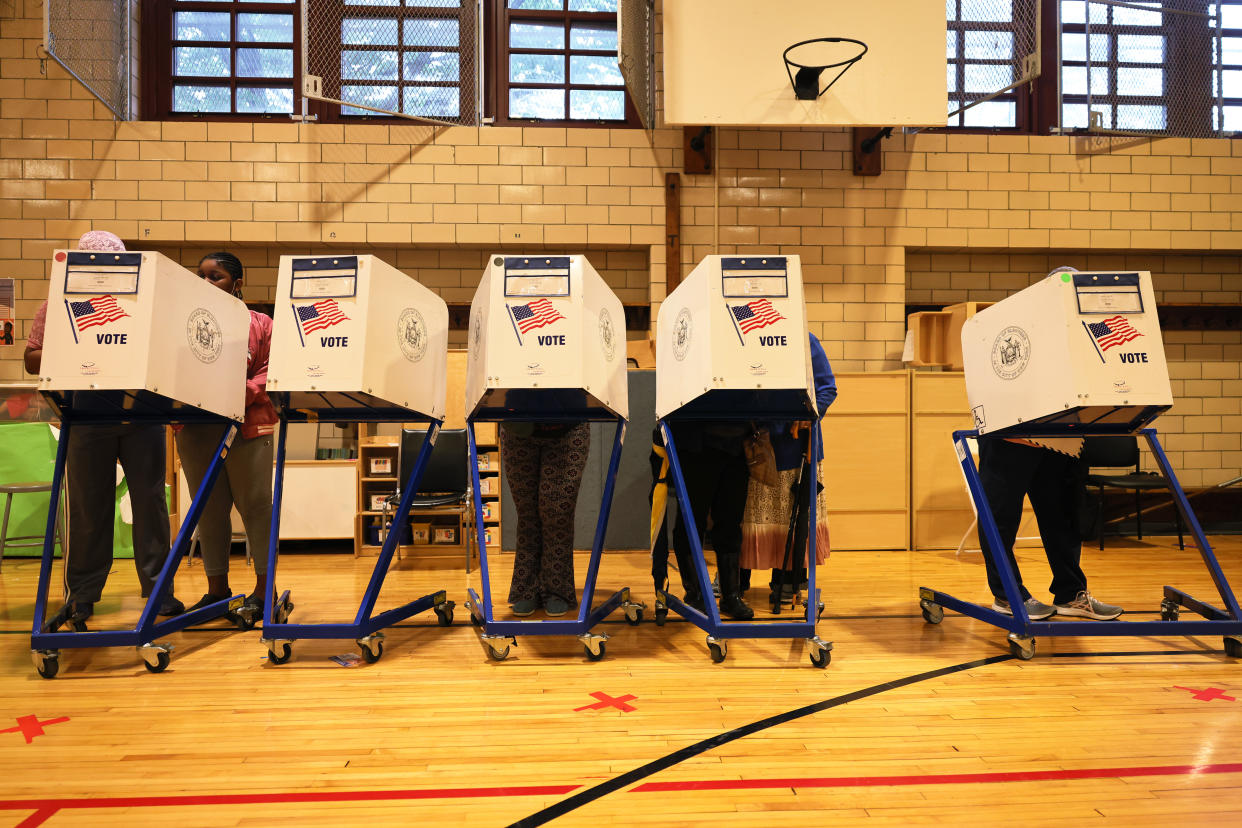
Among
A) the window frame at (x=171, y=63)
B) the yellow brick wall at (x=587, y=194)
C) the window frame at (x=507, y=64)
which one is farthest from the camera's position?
Result: the window frame at (x=507, y=64)

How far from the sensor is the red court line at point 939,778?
1.72 metres

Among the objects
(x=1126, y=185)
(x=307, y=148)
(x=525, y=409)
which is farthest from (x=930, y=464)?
(x=307, y=148)

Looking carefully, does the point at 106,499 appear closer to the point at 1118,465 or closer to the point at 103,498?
the point at 103,498

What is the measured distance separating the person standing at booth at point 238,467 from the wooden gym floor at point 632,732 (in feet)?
0.92

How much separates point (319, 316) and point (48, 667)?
4.67 ft

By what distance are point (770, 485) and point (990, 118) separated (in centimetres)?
451

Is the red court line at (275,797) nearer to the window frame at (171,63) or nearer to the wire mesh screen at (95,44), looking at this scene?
the wire mesh screen at (95,44)

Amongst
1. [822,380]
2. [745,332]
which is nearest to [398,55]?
[822,380]

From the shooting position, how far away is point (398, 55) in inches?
223

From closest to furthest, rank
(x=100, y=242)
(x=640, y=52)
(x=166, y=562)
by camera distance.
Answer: (x=166, y=562) < (x=100, y=242) < (x=640, y=52)

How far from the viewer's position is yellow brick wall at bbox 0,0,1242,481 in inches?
223

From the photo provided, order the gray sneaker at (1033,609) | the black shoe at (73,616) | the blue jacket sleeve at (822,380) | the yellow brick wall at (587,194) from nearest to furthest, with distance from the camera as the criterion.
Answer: the black shoe at (73,616) → the gray sneaker at (1033,609) → the blue jacket sleeve at (822,380) → the yellow brick wall at (587,194)

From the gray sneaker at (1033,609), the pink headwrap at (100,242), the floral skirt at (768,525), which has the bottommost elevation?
the gray sneaker at (1033,609)

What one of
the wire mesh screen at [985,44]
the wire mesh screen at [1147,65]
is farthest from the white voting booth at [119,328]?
Result: the wire mesh screen at [1147,65]
